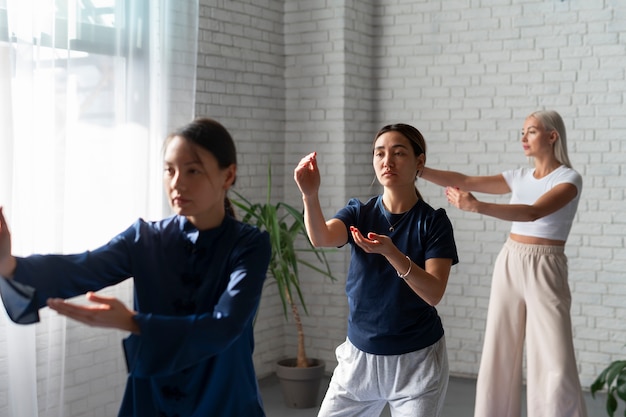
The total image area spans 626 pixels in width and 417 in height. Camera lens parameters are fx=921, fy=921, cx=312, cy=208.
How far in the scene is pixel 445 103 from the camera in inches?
254

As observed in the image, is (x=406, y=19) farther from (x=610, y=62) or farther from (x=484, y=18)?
(x=610, y=62)

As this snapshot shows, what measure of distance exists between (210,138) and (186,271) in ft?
Answer: 1.09

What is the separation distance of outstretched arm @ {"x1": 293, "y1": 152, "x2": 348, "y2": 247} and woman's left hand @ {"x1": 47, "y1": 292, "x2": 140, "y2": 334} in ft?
3.72

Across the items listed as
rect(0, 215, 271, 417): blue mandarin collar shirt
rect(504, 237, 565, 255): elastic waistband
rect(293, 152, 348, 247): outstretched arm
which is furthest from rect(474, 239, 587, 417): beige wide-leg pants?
rect(0, 215, 271, 417): blue mandarin collar shirt

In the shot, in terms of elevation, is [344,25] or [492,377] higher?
[344,25]

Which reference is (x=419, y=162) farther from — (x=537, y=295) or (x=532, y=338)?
(x=532, y=338)

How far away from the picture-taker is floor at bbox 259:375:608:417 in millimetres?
5508

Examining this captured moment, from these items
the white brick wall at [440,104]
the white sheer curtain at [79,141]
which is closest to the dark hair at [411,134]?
the white sheer curtain at [79,141]

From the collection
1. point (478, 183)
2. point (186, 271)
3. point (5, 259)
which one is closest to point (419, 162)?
point (186, 271)

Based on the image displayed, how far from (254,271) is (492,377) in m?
2.86

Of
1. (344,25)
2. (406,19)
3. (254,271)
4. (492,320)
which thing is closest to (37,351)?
(492,320)

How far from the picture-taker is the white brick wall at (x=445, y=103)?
19.5ft

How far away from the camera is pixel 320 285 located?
649 cm

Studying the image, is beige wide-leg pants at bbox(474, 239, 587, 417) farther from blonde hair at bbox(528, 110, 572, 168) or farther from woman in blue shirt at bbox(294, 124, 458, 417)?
woman in blue shirt at bbox(294, 124, 458, 417)
